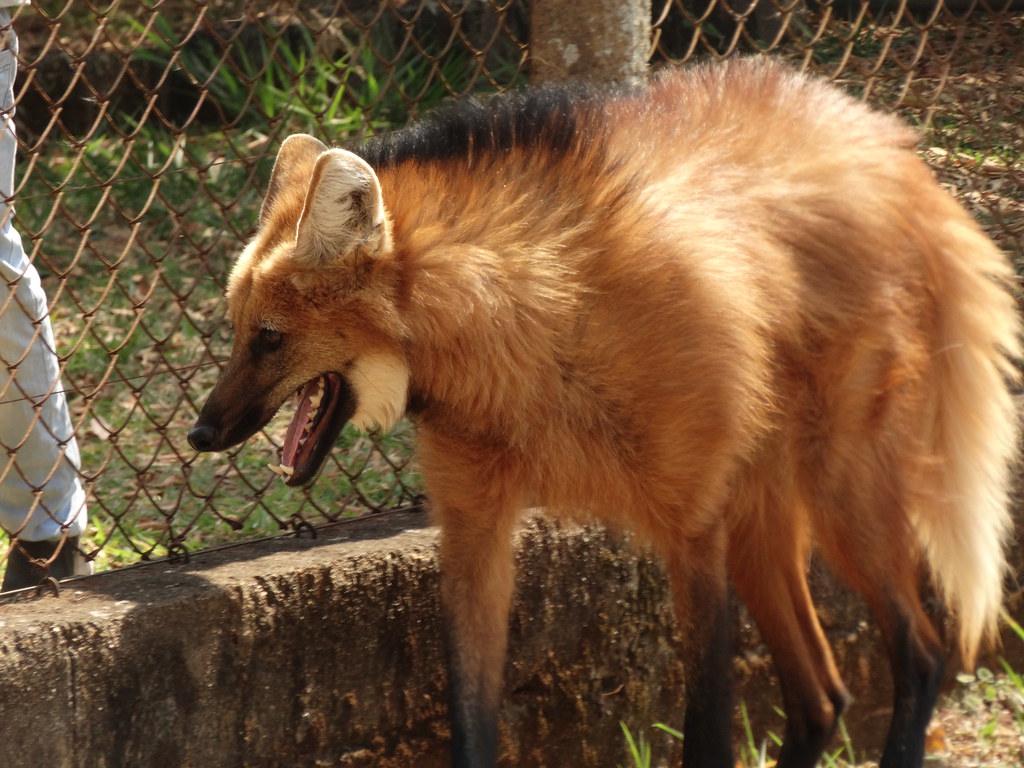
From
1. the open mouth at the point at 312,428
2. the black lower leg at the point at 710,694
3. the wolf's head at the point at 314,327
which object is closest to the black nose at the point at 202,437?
the wolf's head at the point at 314,327

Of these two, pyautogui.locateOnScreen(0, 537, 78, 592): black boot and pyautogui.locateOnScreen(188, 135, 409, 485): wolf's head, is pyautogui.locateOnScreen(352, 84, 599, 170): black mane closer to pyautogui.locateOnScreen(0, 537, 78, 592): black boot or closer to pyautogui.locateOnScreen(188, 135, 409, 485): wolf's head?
pyautogui.locateOnScreen(188, 135, 409, 485): wolf's head

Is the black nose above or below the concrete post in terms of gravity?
below

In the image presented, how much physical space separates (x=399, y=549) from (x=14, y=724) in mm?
916

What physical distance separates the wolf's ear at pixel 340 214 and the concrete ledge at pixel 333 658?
2.63 ft

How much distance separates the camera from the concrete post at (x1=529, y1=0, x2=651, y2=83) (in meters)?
3.09

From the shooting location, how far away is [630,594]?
3.17 m

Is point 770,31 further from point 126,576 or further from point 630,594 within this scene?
point 126,576

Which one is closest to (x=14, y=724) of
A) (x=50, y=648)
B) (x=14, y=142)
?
(x=50, y=648)

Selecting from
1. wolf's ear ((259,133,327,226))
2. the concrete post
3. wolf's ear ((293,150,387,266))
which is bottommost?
wolf's ear ((259,133,327,226))

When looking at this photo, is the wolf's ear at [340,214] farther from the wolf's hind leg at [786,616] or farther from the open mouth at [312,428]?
the wolf's hind leg at [786,616]

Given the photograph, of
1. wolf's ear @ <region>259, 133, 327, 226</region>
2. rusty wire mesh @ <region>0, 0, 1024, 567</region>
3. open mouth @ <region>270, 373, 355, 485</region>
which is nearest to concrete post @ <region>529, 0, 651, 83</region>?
rusty wire mesh @ <region>0, 0, 1024, 567</region>

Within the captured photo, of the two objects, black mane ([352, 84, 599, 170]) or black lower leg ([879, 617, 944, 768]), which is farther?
black lower leg ([879, 617, 944, 768])

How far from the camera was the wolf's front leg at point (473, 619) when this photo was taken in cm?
270

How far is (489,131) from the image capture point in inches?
104
